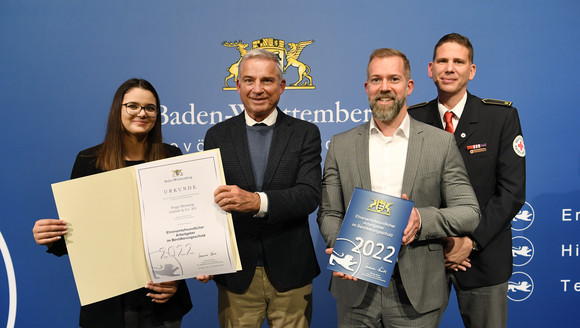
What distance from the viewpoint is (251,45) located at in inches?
124

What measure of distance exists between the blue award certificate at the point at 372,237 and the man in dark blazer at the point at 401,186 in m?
0.14

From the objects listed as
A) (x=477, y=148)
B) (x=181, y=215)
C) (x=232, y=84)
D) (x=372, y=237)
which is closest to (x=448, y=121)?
(x=477, y=148)

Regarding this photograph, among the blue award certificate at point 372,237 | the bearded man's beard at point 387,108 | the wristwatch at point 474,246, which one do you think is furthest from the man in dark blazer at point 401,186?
the wristwatch at point 474,246

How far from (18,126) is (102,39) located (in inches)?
34.7

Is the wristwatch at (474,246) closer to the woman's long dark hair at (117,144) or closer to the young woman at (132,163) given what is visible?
the young woman at (132,163)

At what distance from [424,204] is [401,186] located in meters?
0.12

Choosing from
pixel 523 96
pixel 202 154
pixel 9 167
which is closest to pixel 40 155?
pixel 9 167

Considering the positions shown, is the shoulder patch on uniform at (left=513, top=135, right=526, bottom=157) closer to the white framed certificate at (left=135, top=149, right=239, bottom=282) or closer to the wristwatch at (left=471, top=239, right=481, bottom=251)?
the wristwatch at (left=471, top=239, right=481, bottom=251)

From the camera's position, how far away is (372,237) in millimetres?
1580

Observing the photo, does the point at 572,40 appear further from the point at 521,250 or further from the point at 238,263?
the point at 238,263

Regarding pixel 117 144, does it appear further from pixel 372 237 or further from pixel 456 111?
pixel 456 111

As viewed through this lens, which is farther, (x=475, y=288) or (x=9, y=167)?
(x=9, y=167)

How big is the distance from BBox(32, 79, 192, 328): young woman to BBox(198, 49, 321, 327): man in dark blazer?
221mm

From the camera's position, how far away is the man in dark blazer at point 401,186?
1712mm
